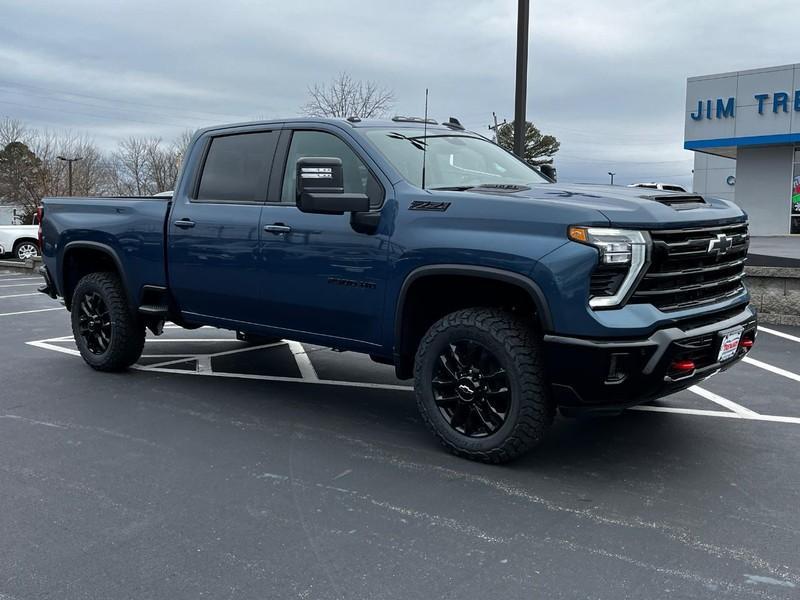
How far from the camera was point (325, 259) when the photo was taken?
16.2ft

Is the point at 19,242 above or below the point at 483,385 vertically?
above

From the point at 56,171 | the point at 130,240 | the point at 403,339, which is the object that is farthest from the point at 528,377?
the point at 56,171

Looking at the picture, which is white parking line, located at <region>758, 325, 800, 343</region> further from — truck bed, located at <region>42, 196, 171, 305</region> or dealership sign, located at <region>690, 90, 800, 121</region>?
dealership sign, located at <region>690, 90, 800, 121</region>

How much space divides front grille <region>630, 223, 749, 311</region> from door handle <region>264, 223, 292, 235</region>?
2.33m

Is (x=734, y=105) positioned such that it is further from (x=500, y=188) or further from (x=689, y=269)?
(x=689, y=269)

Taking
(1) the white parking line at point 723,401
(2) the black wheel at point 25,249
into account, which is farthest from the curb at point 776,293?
(2) the black wheel at point 25,249

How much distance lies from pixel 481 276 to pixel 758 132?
28033 millimetres

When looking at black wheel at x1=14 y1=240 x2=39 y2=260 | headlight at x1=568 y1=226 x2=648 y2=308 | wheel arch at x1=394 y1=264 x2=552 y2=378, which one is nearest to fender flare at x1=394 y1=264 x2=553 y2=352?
wheel arch at x1=394 y1=264 x2=552 y2=378

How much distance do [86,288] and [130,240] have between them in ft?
2.49

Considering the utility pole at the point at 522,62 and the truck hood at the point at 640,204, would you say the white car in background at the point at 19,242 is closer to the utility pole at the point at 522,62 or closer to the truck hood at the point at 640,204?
the utility pole at the point at 522,62

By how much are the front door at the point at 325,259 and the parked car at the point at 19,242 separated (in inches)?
893

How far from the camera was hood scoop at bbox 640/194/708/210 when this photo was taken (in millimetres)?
4223

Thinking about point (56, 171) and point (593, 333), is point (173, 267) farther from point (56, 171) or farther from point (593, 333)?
point (56, 171)

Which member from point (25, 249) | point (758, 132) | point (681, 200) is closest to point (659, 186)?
point (681, 200)
